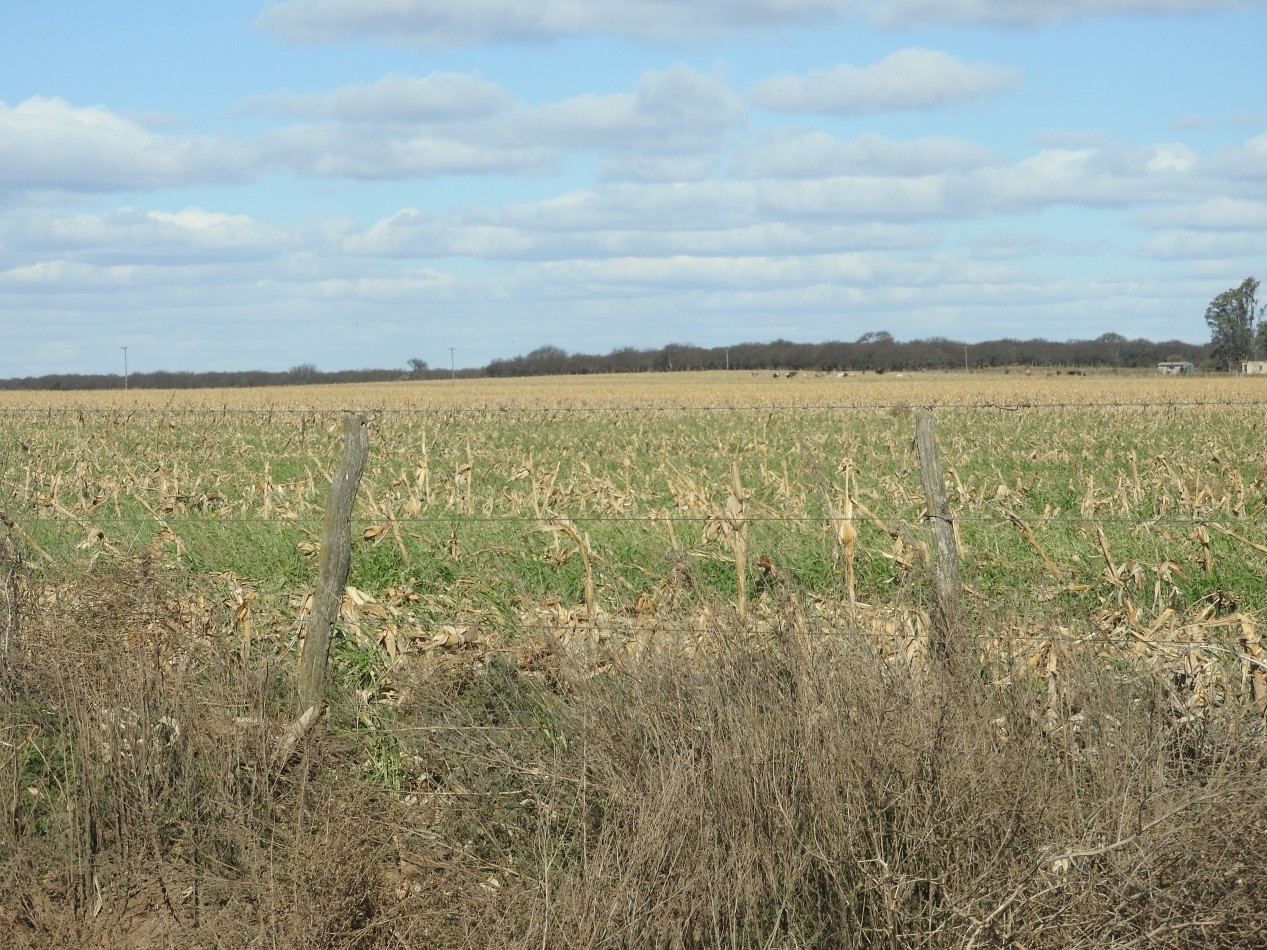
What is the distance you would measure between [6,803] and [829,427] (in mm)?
22593

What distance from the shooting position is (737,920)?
14.0 feet

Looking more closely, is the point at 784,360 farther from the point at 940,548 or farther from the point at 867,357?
the point at 940,548

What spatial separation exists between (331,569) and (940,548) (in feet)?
9.47

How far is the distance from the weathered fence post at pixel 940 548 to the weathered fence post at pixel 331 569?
2.66m

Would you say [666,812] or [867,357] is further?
[867,357]

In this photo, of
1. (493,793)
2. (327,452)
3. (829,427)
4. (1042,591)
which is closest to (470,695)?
(493,793)

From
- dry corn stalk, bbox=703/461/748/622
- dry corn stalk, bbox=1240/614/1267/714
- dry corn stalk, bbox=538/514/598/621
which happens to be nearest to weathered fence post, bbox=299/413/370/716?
dry corn stalk, bbox=538/514/598/621

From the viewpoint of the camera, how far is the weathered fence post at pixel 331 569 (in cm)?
587

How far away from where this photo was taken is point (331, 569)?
5.99m

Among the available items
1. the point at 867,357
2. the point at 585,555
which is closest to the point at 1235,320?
the point at 867,357

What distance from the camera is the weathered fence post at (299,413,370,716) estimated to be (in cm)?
587

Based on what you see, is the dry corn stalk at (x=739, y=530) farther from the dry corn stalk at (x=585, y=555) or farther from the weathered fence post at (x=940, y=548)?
the weathered fence post at (x=940, y=548)

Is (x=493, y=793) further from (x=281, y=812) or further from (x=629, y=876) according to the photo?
(x=629, y=876)

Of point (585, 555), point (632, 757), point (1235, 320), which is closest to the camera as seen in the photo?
point (632, 757)
